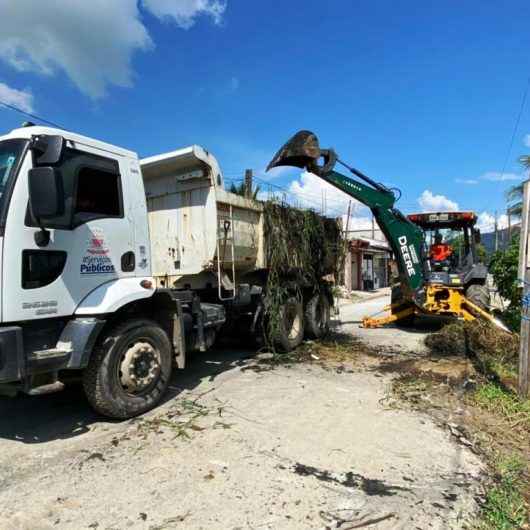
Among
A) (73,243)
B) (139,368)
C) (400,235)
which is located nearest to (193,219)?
(73,243)

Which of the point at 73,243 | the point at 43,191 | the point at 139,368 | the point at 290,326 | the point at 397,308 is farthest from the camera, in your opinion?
the point at 397,308

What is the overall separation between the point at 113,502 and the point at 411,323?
29.0 feet

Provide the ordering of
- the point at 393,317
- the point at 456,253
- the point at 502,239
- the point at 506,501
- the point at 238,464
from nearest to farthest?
the point at 506,501, the point at 238,464, the point at 393,317, the point at 456,253, the point at 502,239

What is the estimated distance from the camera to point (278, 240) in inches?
274

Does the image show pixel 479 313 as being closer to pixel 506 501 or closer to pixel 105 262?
pixel 506 501

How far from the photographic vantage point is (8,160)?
11.9 ft

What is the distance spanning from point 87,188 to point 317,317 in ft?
18.2

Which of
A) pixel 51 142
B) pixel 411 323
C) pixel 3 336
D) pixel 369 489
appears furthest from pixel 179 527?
pixel 411 323

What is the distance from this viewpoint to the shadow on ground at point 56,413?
4.06 m

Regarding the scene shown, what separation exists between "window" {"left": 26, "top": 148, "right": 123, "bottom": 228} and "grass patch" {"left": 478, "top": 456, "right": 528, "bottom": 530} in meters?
3.94

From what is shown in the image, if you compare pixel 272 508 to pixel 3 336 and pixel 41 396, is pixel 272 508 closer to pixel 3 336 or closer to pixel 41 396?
pixel 3 336

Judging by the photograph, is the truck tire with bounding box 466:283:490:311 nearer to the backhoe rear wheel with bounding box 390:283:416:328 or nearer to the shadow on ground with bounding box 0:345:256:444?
the backhoe rear wheel with bounding box 390:283:416:328

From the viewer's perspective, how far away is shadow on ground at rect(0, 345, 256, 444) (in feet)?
13.3

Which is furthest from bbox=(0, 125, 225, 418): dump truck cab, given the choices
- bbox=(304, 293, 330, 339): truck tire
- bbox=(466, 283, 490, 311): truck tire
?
bbox=(466, 283, 490, 311): truck tire
